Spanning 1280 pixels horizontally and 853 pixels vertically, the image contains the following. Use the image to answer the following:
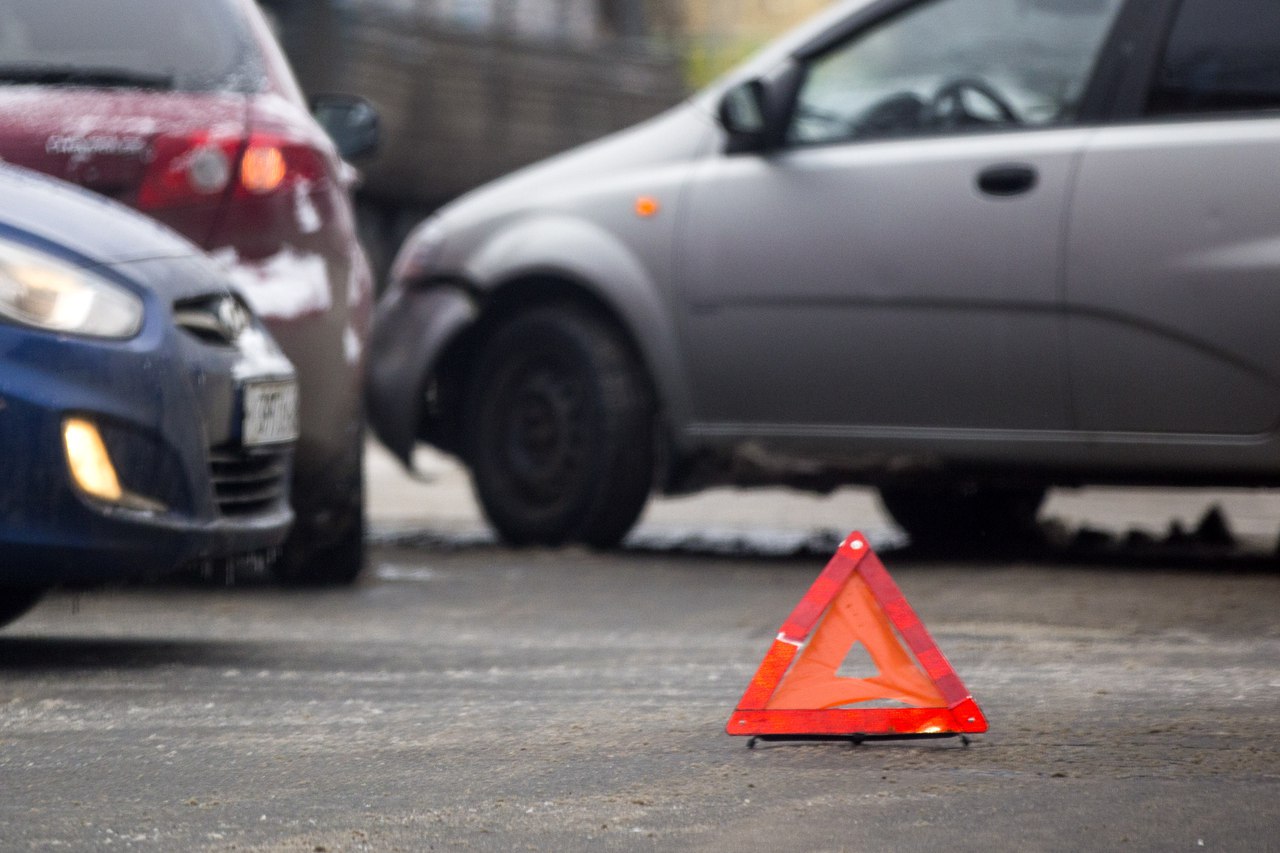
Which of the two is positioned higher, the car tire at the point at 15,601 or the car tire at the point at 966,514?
the car tire at the point at 15,601

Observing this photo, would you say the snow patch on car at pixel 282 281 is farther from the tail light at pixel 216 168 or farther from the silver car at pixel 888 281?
the silver car at pixel 888 281

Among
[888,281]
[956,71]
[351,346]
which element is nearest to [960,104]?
[956,71]

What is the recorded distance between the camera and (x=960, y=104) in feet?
19.0

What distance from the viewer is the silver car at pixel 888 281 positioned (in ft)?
17.3

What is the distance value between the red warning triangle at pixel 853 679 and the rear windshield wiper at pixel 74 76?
7.93ft

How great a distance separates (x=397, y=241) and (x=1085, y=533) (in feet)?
37.4

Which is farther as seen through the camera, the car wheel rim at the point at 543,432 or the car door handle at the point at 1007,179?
the car wheel rim at the point at 543,432

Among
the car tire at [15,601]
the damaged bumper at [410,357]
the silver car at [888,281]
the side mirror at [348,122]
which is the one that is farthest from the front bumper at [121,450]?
the damaged bumper at [410,357]

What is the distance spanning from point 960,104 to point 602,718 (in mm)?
2766

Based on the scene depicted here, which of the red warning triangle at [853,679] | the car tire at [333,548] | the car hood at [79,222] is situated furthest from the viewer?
the car tire at [333,548]

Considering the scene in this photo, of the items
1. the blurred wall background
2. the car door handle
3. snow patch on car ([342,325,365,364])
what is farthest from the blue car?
the blurred wall background

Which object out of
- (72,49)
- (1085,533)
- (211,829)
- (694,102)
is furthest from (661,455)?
(211,829)

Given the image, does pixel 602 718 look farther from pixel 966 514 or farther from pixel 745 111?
pixel 966 514

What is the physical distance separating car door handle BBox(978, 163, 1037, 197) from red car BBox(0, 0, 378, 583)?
1643mm
